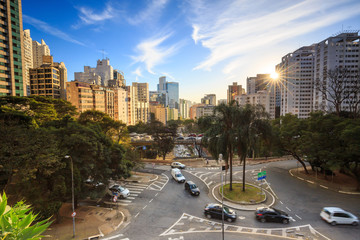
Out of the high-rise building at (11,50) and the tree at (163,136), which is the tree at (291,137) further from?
the high-rise building at (11,50)

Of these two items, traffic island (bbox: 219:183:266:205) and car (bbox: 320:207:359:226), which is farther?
traffic island (bbox: 219:183:266:205)

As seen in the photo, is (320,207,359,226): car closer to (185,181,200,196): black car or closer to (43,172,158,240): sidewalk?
(185,181,200,196): black car

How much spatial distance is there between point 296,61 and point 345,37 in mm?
22013

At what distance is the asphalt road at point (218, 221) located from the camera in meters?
→ 16.0

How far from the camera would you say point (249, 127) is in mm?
22141

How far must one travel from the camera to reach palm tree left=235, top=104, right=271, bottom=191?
70.5ft

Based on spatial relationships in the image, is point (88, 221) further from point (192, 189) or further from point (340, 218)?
point (340, 218)

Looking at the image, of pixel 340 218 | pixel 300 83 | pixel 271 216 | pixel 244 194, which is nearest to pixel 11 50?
pixel 244 194

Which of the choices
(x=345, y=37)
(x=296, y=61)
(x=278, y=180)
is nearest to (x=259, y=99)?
(x=296, y=61)

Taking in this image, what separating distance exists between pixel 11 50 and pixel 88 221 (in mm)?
57671

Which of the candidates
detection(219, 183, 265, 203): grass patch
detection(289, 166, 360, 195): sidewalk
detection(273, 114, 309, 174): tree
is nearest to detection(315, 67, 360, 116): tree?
detection(273, 114, 309, 174): tree

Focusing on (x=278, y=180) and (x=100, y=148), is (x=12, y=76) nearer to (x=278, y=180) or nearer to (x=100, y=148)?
(x=100, y=148)

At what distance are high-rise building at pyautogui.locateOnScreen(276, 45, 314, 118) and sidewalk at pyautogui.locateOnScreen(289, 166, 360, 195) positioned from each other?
3004 inches

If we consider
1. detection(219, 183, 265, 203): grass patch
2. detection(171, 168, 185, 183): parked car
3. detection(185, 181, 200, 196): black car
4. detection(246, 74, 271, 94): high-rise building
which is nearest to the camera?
detection(219, 183, 265, 203): grass patch
